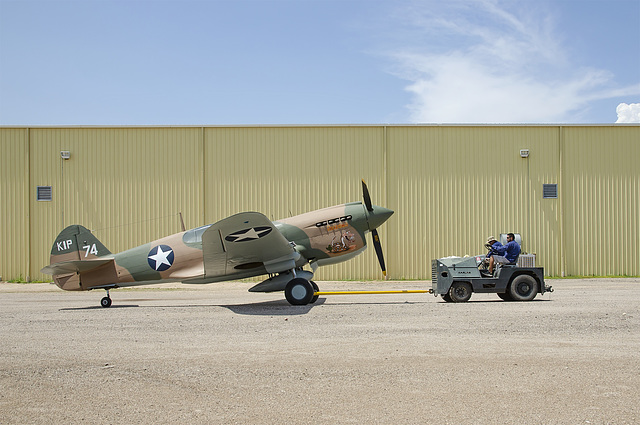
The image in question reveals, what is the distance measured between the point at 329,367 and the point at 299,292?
23.2 ft

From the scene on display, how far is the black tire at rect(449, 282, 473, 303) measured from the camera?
555 inches

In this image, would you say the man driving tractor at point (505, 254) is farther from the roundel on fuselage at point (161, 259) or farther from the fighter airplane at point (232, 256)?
the roundel on fuselage at point (161, 259)

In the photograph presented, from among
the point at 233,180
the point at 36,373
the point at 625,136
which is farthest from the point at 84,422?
the point at 625,136

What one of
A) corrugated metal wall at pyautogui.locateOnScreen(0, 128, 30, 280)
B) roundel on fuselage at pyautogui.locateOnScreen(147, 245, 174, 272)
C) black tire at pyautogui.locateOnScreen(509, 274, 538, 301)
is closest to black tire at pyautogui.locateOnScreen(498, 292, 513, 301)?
black tire at pyautogui.locateOnScreen(509, 274, 538, 301)

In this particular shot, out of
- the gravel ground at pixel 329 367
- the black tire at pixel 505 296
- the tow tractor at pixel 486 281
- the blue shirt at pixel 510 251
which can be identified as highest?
the blue shirt at pixel 510 251

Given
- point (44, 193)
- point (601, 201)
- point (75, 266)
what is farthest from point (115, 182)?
point (601, 201)

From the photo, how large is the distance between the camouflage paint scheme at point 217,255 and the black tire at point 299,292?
1.03 feet

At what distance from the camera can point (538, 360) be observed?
7305 millimetres

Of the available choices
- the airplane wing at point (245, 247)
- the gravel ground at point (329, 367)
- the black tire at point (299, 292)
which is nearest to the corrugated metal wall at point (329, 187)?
the airplane wing at point (245, 247)

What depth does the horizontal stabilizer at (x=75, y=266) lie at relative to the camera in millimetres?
14234

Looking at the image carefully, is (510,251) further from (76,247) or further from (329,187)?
(329,187)

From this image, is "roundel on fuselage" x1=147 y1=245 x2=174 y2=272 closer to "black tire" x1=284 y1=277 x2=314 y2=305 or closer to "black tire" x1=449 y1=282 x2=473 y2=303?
"black tire" x1=284 y1=277 x2=314 y2=305

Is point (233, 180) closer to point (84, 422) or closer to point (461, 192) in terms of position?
point (461, 192)

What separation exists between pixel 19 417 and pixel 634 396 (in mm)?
6302
